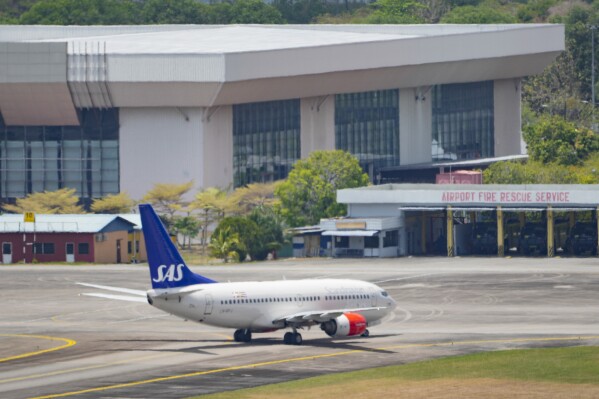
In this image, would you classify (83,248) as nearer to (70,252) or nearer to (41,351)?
(70,252)

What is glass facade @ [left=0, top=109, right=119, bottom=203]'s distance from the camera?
178 m

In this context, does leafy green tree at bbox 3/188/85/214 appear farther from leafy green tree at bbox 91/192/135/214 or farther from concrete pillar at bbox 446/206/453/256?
concrete pillar at bbox 446/206/453/256

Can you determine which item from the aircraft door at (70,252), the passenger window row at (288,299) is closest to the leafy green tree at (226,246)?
the aircraft door at (70,252)

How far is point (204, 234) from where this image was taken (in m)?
165

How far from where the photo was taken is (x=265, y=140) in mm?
185500

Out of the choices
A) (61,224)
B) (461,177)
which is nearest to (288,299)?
(61,224)

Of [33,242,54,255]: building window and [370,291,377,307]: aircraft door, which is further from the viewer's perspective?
[33,242,54,255]: building window

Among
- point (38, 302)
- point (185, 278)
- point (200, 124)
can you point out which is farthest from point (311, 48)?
point (185, 278)

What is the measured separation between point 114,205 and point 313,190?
22.5m

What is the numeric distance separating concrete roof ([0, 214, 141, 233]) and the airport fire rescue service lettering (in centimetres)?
3149

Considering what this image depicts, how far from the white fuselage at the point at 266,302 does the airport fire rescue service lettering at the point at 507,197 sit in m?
59.7

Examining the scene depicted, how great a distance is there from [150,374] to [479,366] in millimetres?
15604

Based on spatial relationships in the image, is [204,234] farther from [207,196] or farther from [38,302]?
[38,302]

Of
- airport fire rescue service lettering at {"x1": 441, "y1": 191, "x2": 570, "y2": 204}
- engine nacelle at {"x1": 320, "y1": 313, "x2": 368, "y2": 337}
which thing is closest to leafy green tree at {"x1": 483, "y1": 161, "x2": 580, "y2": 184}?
airport fire rescue service lettering at {"x1": 441, "y1": 191, "x2": 570, "y2": 204}
